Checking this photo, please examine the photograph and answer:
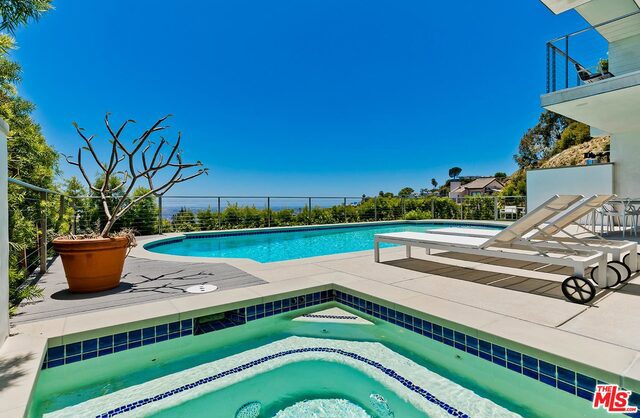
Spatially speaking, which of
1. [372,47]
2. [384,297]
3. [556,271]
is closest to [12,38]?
[384,297]

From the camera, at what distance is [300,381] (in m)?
2.32

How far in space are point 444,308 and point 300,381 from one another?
1293mm

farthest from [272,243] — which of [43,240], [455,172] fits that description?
[455,172]

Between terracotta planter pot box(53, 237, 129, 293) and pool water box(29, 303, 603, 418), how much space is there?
4.11 feet

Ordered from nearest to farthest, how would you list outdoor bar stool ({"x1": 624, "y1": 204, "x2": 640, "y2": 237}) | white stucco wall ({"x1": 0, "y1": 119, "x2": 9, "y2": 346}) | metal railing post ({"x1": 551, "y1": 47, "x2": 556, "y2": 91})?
1. white stucco wall ({"x1": 0, "y1": 119, "x2": 9, "y2": 346})
2. outdoor bar stool ({"x1": 624, "y1": 204, "x2": 640, "y2": 237})
3. metal railing post ({"x1": 551, "y1": 47, "x2": 556, "y2": 91})

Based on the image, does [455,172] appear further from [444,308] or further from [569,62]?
[444,308]

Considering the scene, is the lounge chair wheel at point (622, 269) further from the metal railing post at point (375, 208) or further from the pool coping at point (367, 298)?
the metal railing post at point (375, 208)

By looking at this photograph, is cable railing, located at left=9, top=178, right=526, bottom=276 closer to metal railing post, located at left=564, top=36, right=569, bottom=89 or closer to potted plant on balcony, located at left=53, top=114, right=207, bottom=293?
potted plant on balcony, located at left=53, top=114, right=207, bottom=293

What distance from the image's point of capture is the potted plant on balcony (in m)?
3.22

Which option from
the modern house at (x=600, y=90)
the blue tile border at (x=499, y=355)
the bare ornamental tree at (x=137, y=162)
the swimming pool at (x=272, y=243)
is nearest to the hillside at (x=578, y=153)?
the modern house at (x=600, y=90)

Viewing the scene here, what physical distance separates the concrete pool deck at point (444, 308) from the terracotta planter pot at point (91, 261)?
1.01 ft

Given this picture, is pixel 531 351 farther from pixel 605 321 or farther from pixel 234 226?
pixel 234 226

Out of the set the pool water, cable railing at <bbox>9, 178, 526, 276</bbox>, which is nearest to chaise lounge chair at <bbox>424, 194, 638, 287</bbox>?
the pool water

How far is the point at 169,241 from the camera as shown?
8.54 m
